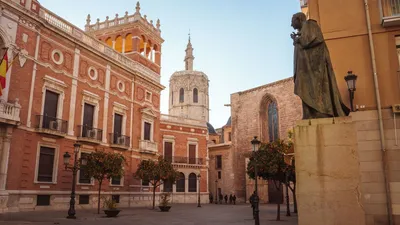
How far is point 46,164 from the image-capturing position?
21422 mm

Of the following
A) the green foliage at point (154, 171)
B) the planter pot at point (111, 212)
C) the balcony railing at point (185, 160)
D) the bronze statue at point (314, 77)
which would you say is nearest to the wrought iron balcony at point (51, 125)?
the planter pot at point (111, 212)

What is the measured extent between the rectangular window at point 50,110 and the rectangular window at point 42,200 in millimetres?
4139

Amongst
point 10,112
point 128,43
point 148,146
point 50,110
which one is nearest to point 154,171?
point 148,146

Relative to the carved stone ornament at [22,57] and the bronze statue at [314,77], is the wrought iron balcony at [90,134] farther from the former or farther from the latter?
the bronze statue at [314,77]

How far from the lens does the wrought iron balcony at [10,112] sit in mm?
18094

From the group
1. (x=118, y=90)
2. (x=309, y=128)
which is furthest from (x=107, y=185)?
(x=309, y=128)

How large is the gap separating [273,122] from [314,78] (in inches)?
1468

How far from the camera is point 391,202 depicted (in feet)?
33.6

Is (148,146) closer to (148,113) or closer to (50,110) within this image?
(148,113)

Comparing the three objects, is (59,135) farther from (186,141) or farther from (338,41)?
(186,141)

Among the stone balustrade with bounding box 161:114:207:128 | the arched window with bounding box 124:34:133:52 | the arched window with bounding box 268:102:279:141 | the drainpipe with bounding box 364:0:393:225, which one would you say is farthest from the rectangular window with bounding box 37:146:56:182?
the arched window with bounding box 268:102:279:141

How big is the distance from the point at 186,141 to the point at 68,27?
19849mm

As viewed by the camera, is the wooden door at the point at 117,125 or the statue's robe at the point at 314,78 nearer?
the statue's robe at the point at 314,78

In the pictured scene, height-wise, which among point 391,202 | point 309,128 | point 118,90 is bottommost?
point 391,202
